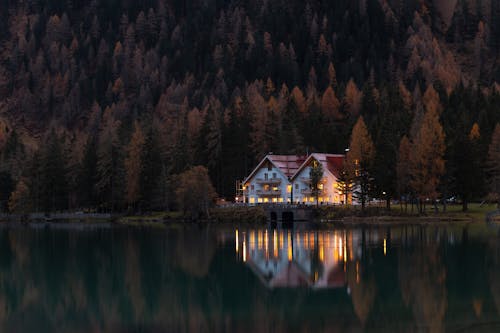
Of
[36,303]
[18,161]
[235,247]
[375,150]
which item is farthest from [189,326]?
[18,161]

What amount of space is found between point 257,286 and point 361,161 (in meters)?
77.5

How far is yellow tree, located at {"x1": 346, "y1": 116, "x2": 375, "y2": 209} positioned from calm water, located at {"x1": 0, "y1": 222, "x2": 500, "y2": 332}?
42.6 metres

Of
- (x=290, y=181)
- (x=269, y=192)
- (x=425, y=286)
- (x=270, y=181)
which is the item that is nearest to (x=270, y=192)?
(x=269, y=192)

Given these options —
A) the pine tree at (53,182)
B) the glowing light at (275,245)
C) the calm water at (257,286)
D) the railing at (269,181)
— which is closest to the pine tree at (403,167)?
the railing at (269,181)

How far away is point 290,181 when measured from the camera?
438 ft

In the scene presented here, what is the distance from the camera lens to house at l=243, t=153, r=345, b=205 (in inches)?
5054

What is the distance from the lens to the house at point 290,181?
12838cm

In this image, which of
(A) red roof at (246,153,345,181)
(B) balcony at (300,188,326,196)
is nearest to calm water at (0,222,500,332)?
(B) balcony at (300,188,326,196)

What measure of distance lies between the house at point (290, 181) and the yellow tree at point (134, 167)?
18.6 metres

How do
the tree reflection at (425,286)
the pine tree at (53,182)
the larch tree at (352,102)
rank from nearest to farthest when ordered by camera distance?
the tree reflection at (425,286) < the pine tree at (53,182) < the larch tree at (352,102)

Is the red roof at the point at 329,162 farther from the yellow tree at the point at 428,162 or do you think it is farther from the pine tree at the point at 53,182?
the pine tree at the point at 53,182

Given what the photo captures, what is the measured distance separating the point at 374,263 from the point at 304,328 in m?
22.4

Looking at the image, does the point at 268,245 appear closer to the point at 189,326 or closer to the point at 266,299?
the point at 266,299

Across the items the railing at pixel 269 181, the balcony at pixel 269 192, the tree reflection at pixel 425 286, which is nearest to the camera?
the tree reflection at pixel 425 286
